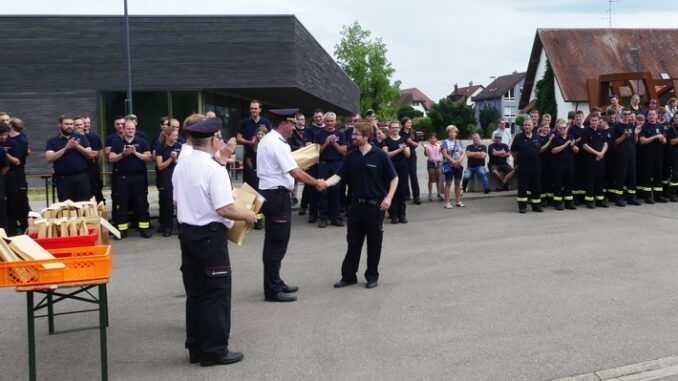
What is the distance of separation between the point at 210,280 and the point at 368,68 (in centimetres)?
8055

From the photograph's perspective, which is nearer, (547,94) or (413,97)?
(547,94)

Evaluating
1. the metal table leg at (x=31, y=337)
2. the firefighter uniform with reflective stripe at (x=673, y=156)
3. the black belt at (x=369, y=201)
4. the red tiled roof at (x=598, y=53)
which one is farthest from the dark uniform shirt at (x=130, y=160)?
the red tiled roof at (x=598, y=53)

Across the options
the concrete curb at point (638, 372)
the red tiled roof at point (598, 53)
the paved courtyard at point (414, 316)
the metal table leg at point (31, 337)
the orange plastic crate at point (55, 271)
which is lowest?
the concrete curb at point (638, 372)

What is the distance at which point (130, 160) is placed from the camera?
11.7m

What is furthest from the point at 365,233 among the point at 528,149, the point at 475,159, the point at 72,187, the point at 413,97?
the point at 413,97

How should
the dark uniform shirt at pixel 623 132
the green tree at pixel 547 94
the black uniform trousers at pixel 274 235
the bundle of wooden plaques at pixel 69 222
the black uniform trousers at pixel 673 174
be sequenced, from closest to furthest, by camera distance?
the bundle of wooden plaques at pixel 69 222 → the black uniform trousers at pixel 274 235 → the dark uniform shirt at pixel 623 132 → the black uniform trousers at pixel 673 174 → the green tree at pixel 547 94

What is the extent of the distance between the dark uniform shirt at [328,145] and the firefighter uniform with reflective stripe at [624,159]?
19.4 feet

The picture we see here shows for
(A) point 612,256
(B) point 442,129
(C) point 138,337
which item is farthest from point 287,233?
(B) point 442,129

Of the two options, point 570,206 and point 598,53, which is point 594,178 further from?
point 598,53

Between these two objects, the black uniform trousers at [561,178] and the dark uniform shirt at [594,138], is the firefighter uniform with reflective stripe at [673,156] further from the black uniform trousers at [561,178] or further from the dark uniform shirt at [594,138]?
the black uniform trousers at [561,178]

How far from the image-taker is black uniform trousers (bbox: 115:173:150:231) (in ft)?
38.3

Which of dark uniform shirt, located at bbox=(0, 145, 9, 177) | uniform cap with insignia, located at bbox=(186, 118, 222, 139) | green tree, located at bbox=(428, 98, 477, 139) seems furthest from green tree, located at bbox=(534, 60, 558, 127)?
uniform cap with insignia, located at bbox=(186, 118, 222, 139)

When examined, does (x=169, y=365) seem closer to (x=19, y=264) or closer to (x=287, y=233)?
(x=19, y=264)

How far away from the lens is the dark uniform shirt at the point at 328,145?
1268 centimetres
